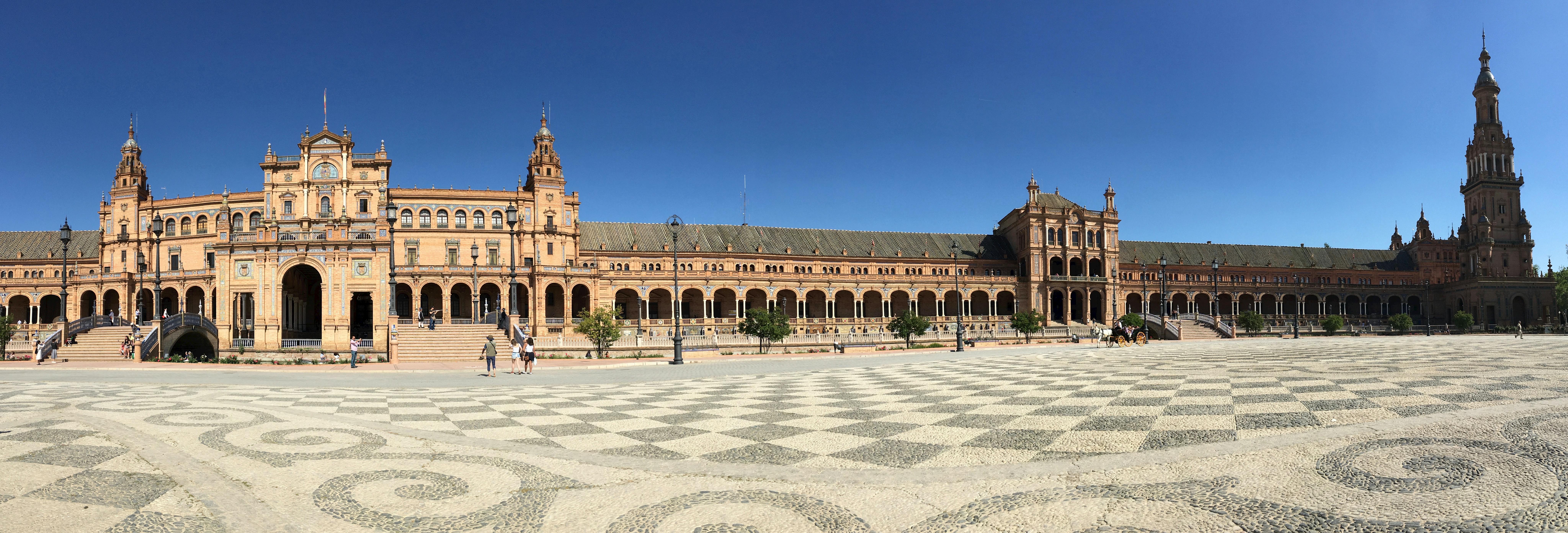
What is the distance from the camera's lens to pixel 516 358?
→ 24.6 m

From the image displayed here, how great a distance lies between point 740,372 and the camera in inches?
952

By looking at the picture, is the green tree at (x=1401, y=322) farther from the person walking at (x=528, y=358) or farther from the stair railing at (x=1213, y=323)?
the person walking at (x=528, y=358)

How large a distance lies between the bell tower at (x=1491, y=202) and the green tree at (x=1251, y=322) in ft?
149

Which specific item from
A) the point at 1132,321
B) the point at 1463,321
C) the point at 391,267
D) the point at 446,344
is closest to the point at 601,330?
the point at 446,344

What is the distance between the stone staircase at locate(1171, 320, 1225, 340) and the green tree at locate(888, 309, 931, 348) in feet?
77.1

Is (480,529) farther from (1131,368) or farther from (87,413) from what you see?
(1131,368)

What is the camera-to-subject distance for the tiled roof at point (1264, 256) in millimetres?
90500

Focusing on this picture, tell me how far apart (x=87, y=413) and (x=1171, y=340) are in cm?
5992

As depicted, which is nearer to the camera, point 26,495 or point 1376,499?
point 1376,499

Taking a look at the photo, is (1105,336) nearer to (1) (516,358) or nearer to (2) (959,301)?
(2) (959,301)

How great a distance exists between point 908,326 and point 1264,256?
70308mm

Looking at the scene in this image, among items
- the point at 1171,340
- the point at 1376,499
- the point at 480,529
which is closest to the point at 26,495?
the point at 480,529

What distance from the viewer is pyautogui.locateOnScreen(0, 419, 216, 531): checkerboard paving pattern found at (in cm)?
564

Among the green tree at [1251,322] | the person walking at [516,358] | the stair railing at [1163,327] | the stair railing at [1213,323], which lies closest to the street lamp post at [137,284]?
the person walking at [516,358]
